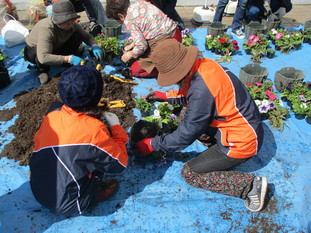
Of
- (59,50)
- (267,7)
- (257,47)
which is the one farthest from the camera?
(267,7)

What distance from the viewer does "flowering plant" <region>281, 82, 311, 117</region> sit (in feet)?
9.67

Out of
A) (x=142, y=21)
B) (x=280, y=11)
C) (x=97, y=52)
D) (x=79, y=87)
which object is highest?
(x=79, y=87)

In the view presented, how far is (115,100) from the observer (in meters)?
3.12

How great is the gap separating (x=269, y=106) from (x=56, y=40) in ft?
8.79

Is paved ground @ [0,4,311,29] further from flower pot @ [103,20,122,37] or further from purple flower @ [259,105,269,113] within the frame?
purple flower @ [259,105,269,113]

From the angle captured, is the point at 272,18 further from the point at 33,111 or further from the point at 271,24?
the point at 33,111

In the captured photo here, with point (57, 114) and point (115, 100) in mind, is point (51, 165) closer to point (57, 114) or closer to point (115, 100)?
point (57, 114)

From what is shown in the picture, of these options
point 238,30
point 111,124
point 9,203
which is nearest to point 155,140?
point 111,124

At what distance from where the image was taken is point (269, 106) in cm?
291

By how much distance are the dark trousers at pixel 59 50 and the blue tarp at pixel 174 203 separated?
1126 millimetres

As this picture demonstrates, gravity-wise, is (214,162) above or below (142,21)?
below

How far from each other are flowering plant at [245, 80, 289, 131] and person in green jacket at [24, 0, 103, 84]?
212 cm

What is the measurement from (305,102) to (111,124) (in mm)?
2283

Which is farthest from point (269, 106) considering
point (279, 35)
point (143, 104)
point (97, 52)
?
point (97, 52)
